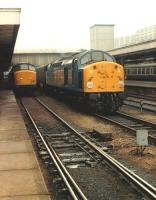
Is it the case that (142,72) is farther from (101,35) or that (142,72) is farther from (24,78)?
(101,35)

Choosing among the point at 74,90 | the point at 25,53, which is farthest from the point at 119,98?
the point at 25,53

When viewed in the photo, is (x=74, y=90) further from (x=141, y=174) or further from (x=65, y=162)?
(x=141, y=174)

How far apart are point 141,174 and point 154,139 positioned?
3.62 m

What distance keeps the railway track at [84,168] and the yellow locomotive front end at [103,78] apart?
507cm

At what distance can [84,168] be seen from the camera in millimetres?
9445

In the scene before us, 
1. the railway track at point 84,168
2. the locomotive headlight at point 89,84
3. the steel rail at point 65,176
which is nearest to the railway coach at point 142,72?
the locomotive headlight at point 89,84

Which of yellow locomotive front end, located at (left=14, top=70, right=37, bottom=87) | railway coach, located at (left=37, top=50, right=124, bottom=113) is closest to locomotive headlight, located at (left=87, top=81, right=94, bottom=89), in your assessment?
railway coach, located at (left=37, top=50, right=124, bottom=113)

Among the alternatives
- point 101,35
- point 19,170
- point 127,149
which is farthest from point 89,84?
point 101,35

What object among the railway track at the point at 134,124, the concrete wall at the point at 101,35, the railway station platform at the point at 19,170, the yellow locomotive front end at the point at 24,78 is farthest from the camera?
the concrete wall at the point at 101,35

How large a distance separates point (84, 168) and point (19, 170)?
1774mm

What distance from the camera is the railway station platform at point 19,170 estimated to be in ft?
21.4

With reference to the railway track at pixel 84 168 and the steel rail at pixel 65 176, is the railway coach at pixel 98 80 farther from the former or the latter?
the steel rail at pixel 65 176

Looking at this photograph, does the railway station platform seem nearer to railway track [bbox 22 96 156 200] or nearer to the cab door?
railway track [bbox 22 96 156 200]

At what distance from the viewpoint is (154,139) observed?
40.3 ft
